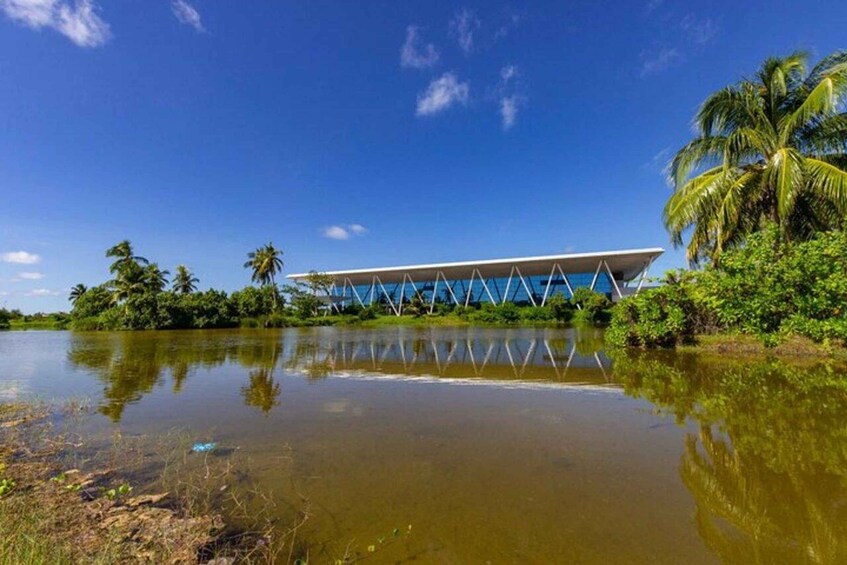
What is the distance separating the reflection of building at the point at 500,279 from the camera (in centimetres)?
4369

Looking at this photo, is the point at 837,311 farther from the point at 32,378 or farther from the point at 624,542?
the point at 32,378

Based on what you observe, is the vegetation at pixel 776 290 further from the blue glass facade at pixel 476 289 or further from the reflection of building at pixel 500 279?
the blue glass facade at pixel 476 289

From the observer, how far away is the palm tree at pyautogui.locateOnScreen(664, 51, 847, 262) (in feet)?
37.8

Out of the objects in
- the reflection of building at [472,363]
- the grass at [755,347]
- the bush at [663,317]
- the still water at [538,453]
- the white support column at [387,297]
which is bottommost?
the still water at [538,453]

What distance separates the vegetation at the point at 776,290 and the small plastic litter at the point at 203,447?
43.7 feet

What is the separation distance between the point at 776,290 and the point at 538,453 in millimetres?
10630

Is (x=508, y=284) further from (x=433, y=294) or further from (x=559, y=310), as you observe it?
(x=433, y=294)

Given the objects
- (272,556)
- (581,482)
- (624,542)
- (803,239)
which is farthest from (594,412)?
(803,239)

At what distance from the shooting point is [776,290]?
1099 cm

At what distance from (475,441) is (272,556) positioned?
3.03 m

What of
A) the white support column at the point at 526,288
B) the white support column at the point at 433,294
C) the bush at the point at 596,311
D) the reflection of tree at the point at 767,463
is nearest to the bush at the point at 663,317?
the reflection of tree at the point at 767,463

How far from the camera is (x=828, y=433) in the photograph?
5.01 m

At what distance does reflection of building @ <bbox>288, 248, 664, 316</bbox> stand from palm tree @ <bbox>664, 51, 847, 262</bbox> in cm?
2505

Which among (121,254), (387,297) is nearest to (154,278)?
(121,254)
